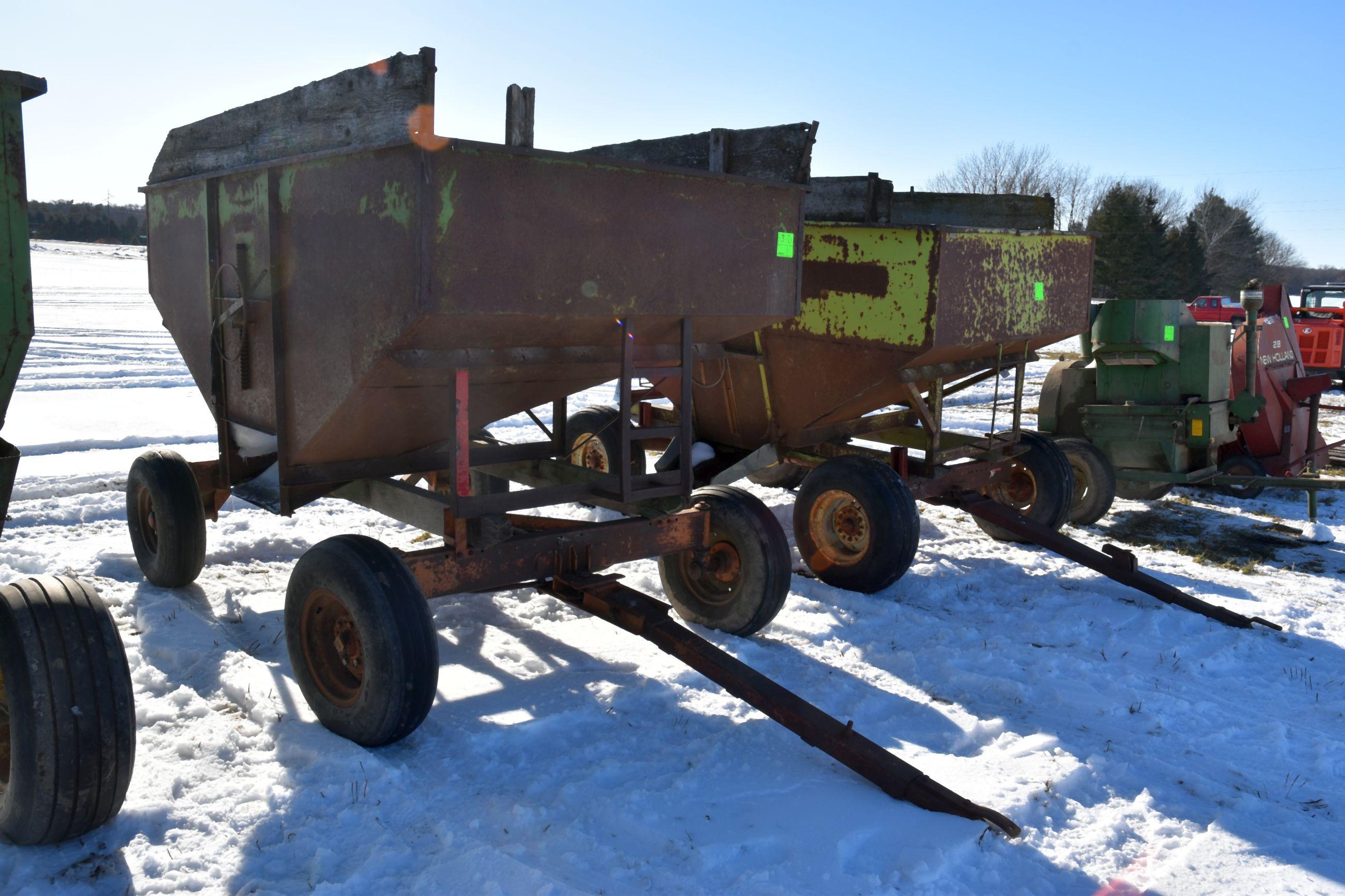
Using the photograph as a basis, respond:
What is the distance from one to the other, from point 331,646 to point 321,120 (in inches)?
82.0

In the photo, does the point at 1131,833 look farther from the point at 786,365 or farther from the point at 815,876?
the point at 786,365

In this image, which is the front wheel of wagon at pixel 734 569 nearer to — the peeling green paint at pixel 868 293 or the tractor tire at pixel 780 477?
the peeling green paint at pixel 868 293

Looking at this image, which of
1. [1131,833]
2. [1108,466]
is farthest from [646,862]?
[1108,466]

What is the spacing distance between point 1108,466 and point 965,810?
5.10 m

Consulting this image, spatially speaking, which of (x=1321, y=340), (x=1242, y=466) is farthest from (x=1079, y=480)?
(x=1321, y=340)

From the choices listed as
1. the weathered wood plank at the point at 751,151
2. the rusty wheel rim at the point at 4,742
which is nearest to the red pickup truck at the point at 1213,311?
the weathered wood plank at the point at 751,151

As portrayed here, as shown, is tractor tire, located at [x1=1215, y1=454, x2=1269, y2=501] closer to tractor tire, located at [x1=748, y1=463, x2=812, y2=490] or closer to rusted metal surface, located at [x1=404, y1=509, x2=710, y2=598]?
tractor tire, located at [x1=748, y1=463, x2=812, y2=490]

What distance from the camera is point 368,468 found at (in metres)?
4.63

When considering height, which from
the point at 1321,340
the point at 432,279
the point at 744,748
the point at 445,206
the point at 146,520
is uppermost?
the point at 445,206

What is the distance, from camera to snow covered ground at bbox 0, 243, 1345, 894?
2.95 meters

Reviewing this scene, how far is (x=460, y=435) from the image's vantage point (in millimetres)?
3852

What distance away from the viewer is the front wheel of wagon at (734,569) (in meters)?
4.77

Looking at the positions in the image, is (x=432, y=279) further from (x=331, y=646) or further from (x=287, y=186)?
(x=331, y=646)

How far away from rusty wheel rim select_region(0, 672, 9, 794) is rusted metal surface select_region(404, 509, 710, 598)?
1344 mm
